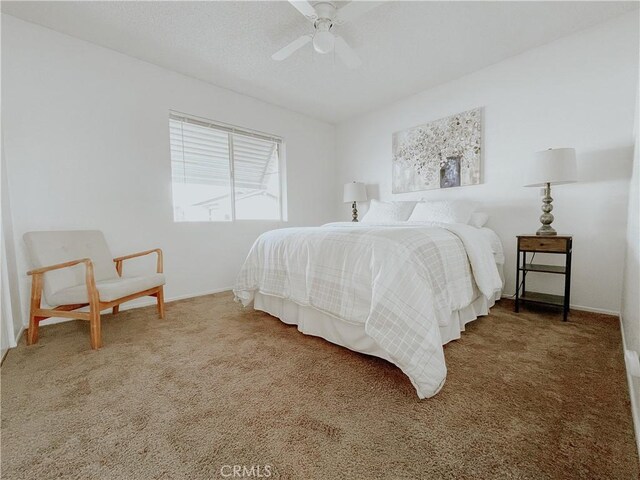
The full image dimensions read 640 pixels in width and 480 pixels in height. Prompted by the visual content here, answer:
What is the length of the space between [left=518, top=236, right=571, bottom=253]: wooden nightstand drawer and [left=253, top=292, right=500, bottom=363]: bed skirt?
572 millimetres

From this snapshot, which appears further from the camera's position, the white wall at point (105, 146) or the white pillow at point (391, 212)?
the white pillow at point (391, 212)

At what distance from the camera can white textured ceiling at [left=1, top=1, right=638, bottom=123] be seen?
7.02 feet

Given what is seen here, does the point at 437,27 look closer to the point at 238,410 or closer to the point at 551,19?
the point at 551,19

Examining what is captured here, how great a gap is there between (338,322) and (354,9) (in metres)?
2.05

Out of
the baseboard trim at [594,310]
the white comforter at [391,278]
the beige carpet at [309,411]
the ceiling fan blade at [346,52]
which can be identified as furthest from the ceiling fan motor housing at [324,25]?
the baseboard trim at [594,310]

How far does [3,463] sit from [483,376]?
1.96 meters

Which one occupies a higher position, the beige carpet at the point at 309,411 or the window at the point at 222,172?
the window at the point at 222,172

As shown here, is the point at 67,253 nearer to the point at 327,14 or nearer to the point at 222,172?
the point at 222,172

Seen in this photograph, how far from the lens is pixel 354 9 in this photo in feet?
6.15

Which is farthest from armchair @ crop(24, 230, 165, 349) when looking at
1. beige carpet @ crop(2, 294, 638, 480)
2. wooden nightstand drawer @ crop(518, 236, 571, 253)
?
wooden nightstand drawer @ crop(518, 236, 571, 253)

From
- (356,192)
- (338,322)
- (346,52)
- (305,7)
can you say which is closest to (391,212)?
(356,192)

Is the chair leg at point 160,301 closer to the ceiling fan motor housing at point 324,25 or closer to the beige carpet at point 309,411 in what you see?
the beige carpet at point 309,411

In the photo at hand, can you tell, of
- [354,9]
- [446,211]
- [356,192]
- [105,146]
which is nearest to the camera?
[354,9]

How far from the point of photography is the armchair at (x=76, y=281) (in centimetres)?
185
